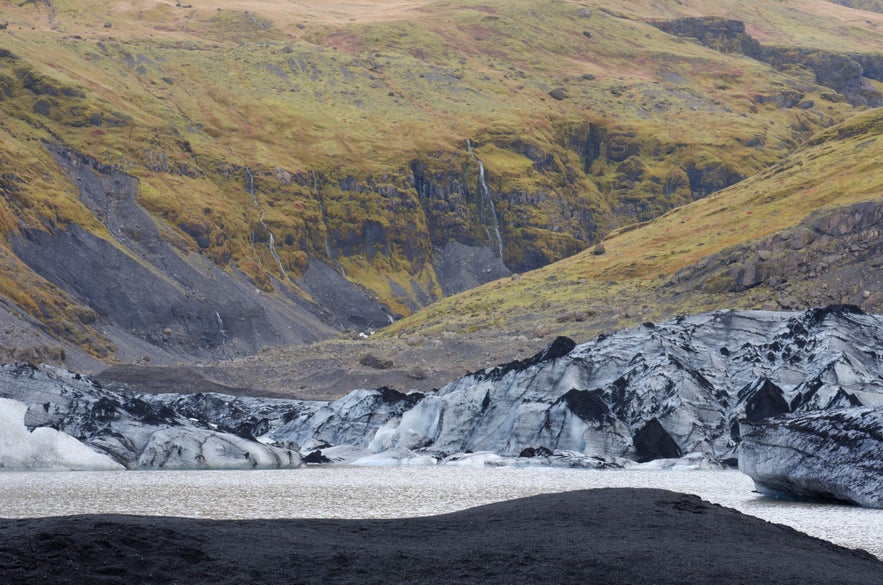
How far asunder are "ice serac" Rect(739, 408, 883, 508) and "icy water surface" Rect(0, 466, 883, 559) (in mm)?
842

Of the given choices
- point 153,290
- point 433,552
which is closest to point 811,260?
point 153,290

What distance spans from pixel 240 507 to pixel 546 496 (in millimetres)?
10684

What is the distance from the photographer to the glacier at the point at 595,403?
66.2 meters

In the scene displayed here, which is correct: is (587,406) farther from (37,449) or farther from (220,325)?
(220,325)

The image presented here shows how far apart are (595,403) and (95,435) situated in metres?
27.6

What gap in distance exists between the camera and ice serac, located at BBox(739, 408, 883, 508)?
43031mm

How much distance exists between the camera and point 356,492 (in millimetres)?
51562

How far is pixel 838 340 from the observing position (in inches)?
2731

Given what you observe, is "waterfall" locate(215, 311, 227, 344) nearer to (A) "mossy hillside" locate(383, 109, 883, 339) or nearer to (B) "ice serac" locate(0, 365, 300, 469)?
(A) "mossy hillside" locate(383, 109, 883, 339)

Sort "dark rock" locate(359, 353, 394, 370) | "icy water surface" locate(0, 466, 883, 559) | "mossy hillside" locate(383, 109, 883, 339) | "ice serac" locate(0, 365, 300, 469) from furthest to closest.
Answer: "mossy hillside" locate(383, 109, 883, 339) < "dark rock" locate(359, 353, 394, 370) < "ice serac" locate(0, 365, 300, 469) < "icy water surface" locate(0, 466, 883, 559)

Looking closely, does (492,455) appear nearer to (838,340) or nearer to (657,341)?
(657,341)

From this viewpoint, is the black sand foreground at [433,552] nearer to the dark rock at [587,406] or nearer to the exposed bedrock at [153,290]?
the dark rock at [587,406]

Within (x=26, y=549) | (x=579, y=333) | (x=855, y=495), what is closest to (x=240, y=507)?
(x=26, y=549)

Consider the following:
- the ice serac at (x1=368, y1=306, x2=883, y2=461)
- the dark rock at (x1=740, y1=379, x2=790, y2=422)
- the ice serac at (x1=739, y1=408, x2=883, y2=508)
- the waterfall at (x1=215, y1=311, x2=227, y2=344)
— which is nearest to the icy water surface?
the ice serac at (x1=739, y1=408, x2=883, y2=508)
